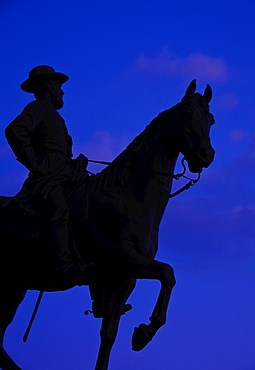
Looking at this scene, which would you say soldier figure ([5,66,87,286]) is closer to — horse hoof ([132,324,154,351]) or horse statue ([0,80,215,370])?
horse statue ([0,80,215,370])

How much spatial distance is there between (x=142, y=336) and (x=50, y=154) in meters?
3.31

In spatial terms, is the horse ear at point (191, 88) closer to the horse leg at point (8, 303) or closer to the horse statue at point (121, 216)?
the horse statue at point (121, 216)

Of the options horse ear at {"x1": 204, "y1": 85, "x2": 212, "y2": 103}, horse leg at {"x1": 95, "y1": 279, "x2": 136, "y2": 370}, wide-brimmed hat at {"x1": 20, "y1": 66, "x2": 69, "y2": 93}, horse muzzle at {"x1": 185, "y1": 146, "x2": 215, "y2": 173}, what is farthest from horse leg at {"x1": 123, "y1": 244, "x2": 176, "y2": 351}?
wide-brimmed hat at {"x1": 20, "y1": 66, "x2": 69, "y2": 93}

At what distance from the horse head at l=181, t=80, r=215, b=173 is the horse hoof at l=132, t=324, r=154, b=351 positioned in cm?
238

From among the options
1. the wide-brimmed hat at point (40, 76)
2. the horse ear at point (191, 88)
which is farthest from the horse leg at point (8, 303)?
the horse ear at point (191, 88)

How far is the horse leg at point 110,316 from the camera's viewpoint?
11.7m

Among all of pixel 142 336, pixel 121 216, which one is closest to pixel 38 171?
pixel 121 216

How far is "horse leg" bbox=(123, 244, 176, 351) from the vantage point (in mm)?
10148

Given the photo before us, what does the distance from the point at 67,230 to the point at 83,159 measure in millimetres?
1421

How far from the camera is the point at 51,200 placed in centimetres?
1113

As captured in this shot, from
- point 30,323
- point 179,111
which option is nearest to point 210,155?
point 179,111

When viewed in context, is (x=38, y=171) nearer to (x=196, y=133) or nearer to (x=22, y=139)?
Result: (x=22, y=139)

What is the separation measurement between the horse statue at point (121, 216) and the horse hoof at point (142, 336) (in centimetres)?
78

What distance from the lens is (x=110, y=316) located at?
11.7m
